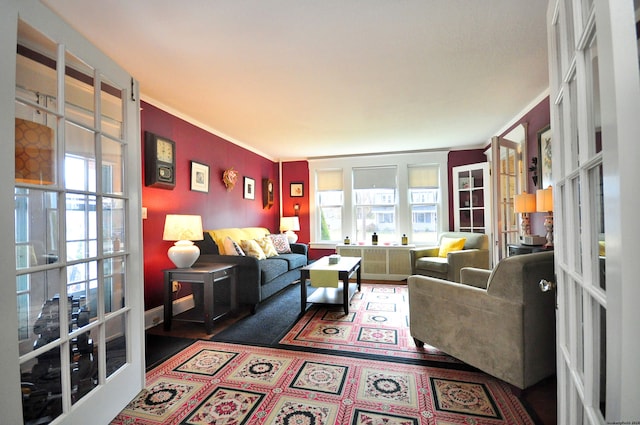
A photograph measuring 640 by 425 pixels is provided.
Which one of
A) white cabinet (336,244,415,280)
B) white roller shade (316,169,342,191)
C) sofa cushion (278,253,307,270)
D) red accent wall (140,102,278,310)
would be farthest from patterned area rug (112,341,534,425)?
white roller shade (316,169,342,191)

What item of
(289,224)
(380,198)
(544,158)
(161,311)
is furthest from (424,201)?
(161,311)

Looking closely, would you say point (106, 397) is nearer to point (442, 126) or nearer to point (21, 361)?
point (21, 361)

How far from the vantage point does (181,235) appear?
2.88 meters

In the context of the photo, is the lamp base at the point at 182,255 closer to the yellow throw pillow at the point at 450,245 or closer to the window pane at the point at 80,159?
the window pane at the point at 80,159

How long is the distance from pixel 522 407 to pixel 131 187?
2677 mm

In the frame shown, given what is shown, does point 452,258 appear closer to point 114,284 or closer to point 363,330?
point 363,330

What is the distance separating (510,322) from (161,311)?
3.25m

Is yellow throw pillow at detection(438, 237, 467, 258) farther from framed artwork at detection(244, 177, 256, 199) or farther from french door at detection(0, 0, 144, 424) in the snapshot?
french door at detection(0, 0, 144, 424)

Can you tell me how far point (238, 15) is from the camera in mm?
1773

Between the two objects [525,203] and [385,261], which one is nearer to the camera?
[525,203]

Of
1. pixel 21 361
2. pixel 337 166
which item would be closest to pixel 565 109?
pixel 21 361

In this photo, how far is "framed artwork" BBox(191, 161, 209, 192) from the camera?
3.70 meters

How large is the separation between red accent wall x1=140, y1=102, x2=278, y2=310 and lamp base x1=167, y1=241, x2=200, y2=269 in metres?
0.32

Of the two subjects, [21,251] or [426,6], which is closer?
[21,251]
